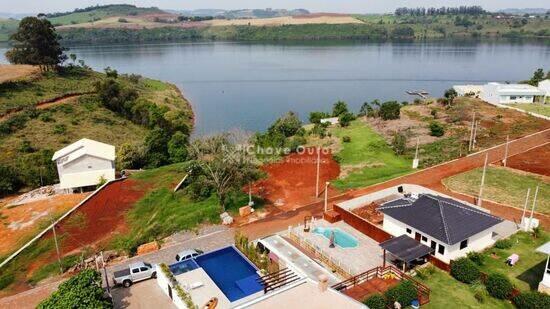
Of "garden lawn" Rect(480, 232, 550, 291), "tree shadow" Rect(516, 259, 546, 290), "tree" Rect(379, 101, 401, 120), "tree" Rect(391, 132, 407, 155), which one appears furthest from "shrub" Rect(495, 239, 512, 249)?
"tree" Rect(379, 101, 401, 120)

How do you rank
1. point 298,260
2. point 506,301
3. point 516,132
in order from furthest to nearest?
point 516,132 < point 298,260 < point 506,301

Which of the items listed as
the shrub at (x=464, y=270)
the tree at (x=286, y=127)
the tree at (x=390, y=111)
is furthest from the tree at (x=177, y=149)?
the shrub at (x=464, y=270)

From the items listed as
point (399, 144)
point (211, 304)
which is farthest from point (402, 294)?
point (399, 144)

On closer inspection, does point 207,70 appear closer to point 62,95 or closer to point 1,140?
point 62,95

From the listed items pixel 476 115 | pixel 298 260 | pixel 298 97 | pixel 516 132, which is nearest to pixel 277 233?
pixel 298 260

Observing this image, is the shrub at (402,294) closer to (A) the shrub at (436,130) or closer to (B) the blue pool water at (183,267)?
(B) the blue pool water at (183,267)

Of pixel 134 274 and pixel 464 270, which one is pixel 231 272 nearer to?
pixel 134 274
